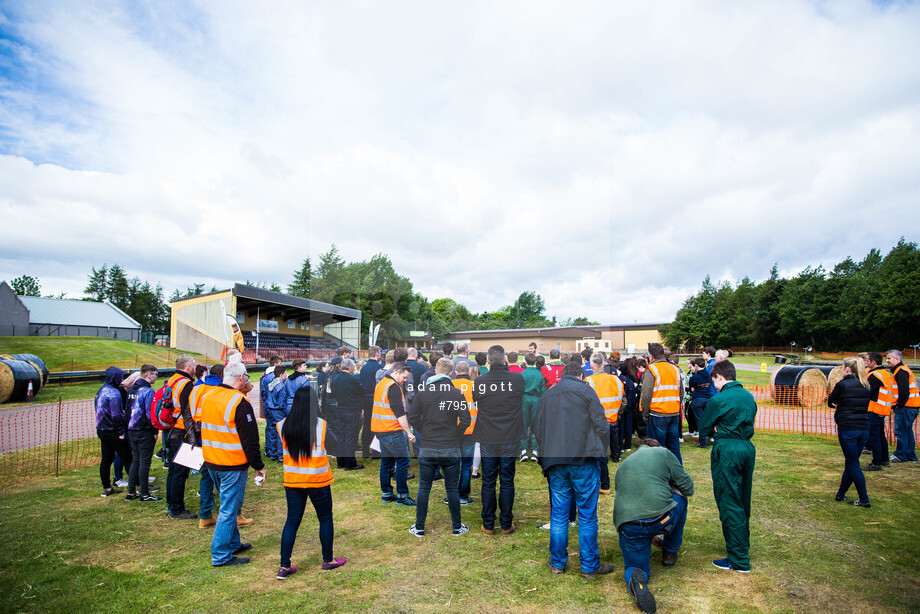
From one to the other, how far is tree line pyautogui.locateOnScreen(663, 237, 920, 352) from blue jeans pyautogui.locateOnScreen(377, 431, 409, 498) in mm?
Result: 56549

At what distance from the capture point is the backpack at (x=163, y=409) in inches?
227

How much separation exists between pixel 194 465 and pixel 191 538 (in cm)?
103

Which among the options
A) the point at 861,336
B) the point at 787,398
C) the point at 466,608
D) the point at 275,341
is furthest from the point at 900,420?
the point at 861,336

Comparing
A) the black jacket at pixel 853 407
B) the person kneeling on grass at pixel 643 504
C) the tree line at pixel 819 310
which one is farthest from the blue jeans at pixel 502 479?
the tree line at pixel 819 310

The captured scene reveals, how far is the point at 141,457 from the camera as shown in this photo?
6.22 m

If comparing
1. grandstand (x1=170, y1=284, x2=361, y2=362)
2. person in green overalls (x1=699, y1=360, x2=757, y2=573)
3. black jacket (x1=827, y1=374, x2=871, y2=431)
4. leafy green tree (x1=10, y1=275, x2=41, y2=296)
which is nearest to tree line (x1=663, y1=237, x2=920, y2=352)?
grandstand (x1=170, y1=284, x2=361, y2=362)

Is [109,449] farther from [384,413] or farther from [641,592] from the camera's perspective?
[641,592]

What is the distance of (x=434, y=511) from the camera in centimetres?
606

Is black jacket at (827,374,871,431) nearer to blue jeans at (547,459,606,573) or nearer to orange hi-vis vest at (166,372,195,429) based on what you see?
blue jeans at (547,459,606,573)

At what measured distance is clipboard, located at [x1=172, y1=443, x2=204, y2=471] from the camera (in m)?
4.88

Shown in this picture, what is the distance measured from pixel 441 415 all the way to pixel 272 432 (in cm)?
517

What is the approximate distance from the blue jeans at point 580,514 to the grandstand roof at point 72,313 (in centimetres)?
6100

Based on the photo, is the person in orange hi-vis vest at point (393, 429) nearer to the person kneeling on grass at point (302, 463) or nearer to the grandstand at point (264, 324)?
the person kneeling on grass at point (302, 463)

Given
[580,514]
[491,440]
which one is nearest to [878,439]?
[580,514]
